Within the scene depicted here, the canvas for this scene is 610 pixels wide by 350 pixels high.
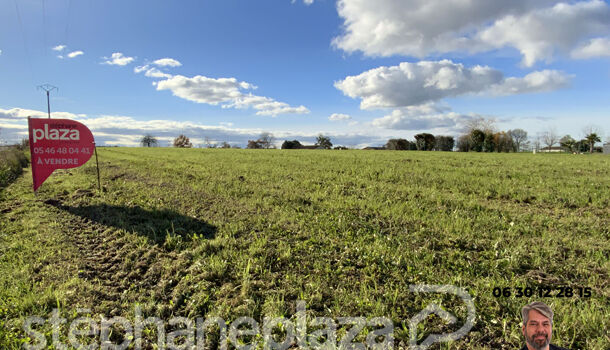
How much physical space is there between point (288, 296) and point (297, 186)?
23.9ft

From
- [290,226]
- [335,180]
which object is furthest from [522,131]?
[290,226]

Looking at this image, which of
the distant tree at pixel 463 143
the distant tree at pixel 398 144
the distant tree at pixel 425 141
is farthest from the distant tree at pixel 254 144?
the distant tree at pixel 463 143

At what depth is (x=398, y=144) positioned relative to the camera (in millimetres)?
83312

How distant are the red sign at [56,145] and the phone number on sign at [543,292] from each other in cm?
1131

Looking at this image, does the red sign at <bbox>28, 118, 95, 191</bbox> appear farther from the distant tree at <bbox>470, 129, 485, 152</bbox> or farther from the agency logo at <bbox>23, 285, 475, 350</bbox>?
the distant tree at <bbox>470, 129, 485, 152</bbox>

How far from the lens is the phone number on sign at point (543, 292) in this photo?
3.62m

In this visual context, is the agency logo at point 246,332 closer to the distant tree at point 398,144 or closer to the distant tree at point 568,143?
the distant tree at point 398,144

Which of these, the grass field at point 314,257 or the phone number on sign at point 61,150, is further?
the phone number on sign at point 61,150

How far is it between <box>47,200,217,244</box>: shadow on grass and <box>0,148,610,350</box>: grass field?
1.8 inches

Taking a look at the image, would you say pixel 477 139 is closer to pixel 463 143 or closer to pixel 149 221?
pixel 463 143

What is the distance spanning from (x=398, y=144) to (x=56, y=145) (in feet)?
268

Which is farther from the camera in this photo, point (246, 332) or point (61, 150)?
point (61, 150)

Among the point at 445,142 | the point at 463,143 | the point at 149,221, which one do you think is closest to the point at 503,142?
the point at 463,143

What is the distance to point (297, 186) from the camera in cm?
1101
